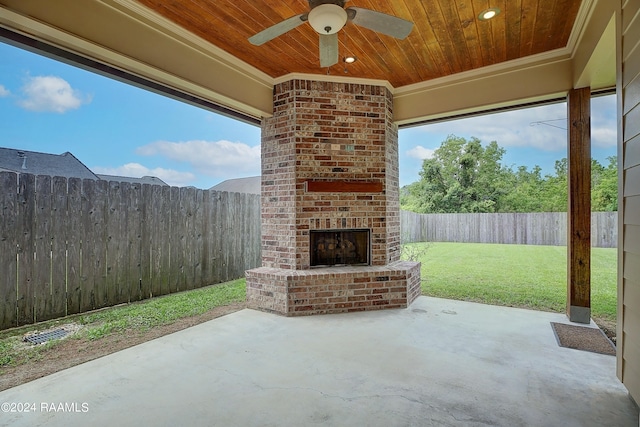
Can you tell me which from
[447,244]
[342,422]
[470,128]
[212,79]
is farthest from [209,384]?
[470,128]

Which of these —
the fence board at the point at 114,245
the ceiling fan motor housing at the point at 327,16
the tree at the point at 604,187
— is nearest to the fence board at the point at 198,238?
the fence board at the point at 114,245

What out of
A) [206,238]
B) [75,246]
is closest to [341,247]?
[206,238]

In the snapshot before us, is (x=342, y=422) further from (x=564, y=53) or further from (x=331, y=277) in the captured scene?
(x=564, y=53)

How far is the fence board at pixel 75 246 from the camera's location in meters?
3.08

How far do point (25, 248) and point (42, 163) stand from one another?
150 centimetres

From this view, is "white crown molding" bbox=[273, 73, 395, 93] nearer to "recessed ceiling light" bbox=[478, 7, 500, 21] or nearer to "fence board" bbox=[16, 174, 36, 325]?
"recessed ceiling light" bbox=[478, 7, 500, 21]

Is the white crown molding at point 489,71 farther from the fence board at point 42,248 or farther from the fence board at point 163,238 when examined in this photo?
the fence board at point 42,248

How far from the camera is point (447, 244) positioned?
8883 mm

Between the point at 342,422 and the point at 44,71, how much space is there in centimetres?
621

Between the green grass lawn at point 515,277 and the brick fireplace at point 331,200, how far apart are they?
1.07m

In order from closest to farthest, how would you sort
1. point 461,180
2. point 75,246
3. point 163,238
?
point 75,246, point 163,238, point 461,180

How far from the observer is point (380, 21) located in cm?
202

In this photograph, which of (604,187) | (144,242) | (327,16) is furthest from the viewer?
(604,187)

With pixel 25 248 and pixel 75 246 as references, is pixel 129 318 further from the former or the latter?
pixel 25 248
